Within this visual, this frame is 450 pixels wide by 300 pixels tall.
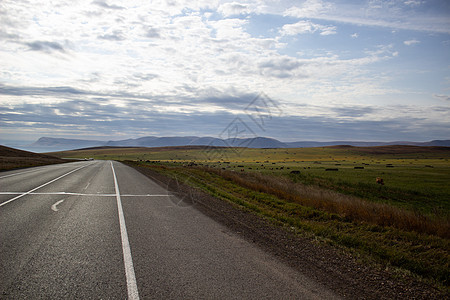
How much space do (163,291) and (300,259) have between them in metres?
3.01

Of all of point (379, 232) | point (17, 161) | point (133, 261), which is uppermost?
point (17, 161)

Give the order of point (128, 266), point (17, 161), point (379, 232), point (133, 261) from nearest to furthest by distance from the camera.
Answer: point (128, 266), point (133, 261), point (379, 232), point (17, 161)

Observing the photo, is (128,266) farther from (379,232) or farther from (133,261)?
(379,232)

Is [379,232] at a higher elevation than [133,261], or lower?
lower

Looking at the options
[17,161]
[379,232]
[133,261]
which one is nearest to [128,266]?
[133,261]

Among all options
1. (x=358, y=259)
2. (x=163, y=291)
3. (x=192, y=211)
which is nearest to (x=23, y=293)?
(x=163, y=291)

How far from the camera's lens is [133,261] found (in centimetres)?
548

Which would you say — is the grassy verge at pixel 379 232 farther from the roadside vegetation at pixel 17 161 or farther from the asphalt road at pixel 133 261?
the roadside vegetation at pixel 17 161

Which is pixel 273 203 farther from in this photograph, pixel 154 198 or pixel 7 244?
pixel 7 244

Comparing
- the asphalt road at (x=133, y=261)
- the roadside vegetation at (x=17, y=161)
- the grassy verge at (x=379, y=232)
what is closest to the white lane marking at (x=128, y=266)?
the asphalt road at (x=133, y=261)

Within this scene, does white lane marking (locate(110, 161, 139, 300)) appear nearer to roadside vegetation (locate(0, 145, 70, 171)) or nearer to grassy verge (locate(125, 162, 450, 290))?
grassy verge (locate(125, 162, 450, 290))

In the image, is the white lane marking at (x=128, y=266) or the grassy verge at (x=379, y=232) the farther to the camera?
the grassy verge at (x=379, y=232)

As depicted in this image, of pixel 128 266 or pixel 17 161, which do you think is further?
pixel 17 161

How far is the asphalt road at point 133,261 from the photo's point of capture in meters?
4.32
